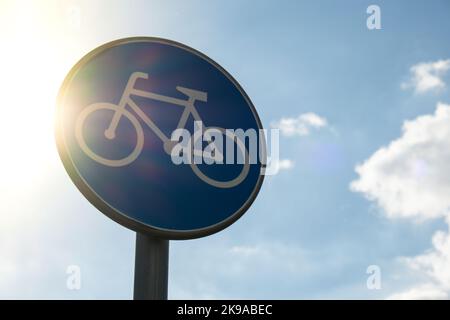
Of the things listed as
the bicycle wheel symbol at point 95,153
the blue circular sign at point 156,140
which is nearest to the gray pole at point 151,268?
the blue circular sign at point 156,140

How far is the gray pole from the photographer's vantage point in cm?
233

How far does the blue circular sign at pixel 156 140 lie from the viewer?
236 centimetres

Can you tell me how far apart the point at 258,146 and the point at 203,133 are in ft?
1.08

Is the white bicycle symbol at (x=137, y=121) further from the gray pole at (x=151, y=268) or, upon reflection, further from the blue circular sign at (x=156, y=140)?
the gray pole at (x=151, y=268)

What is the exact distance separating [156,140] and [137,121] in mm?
111

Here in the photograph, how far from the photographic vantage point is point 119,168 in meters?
2.37

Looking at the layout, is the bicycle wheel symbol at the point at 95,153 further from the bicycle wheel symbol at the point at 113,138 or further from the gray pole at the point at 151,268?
the gray pole at the point at 151,268

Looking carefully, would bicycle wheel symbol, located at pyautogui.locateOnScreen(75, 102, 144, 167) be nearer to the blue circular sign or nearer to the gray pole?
the blue circular sign

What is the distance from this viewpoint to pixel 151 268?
7.82ft

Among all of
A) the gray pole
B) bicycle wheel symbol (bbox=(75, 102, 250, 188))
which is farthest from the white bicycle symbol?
the gray pole

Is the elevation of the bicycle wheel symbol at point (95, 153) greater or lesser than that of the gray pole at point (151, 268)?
greater

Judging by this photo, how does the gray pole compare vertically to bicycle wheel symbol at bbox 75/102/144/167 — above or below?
below
